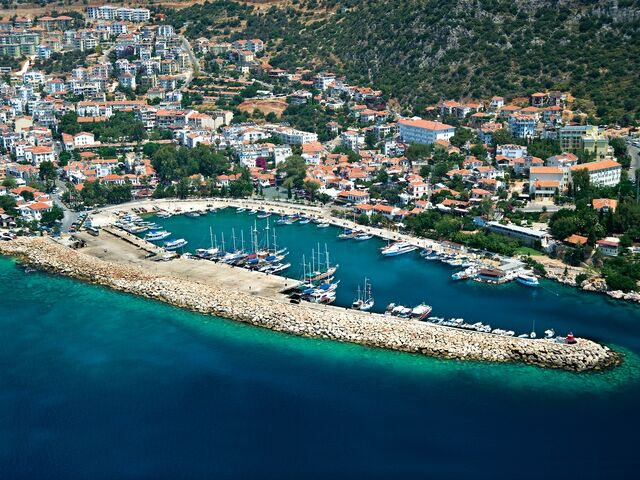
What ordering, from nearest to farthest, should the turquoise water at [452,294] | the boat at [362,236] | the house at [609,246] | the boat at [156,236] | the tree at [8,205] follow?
the turquoise water at [452,294] → the house at [609,246] → the boat at [362,236] → the boat at [156,236] → the tree at [8,205]

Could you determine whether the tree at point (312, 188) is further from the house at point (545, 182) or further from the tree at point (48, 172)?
the tree at point (48, 172)

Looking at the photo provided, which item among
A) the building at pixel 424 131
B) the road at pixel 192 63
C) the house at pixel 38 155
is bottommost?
the house at pixel 38 155

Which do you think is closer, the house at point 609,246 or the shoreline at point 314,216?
the shoreline at point 314,216

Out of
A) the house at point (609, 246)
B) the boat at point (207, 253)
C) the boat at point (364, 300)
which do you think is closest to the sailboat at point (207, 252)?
the boat at point (207, 253)

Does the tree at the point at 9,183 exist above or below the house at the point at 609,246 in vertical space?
above

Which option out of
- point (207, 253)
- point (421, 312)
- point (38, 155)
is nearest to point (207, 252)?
point (207, 253)

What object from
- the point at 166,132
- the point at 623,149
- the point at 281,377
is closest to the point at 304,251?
the point at 281,377

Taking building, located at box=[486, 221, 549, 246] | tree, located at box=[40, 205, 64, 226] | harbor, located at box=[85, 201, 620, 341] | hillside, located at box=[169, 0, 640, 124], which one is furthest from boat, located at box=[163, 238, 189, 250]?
hillside, located at box=[169, 0, 640, 124]
